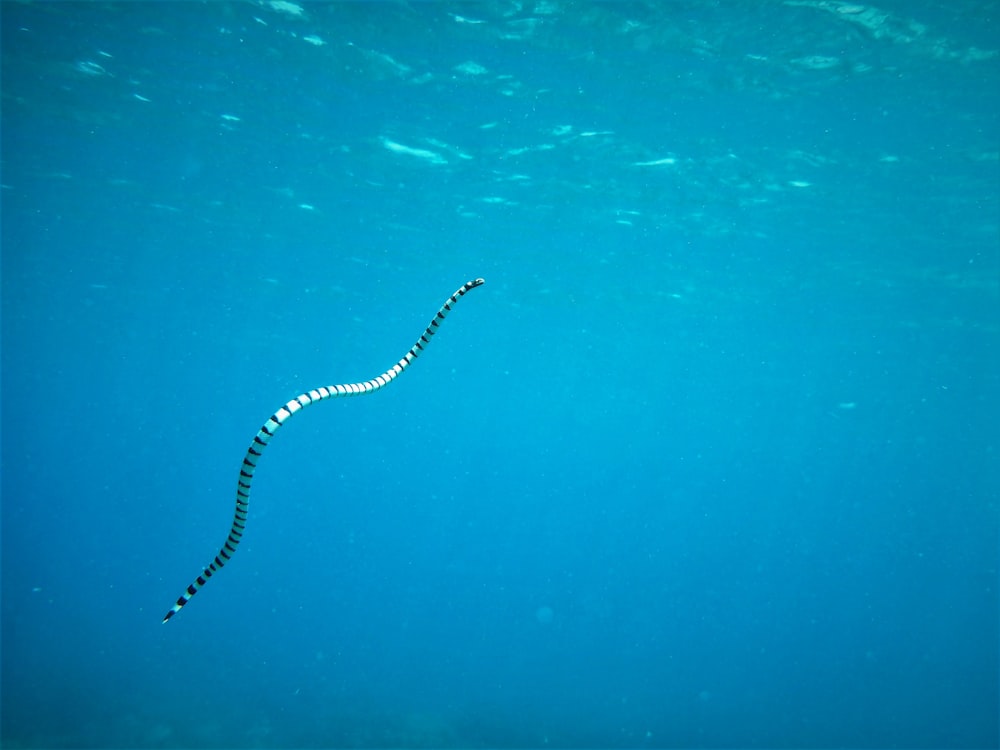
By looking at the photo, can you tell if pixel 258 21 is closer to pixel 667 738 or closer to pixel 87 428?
pixel 667 738

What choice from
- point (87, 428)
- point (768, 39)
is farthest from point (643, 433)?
point (87, 428)

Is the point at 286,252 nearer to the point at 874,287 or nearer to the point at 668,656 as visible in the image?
the point at 874,287

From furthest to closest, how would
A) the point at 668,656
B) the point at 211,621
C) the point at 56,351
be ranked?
the point at 56,351 < the point at 668,656 < the point at 211,621

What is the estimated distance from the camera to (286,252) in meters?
21.4

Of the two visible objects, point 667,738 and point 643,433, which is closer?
point 667,738

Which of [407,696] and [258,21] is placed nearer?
[258,21]

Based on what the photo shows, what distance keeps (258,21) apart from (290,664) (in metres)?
18.3

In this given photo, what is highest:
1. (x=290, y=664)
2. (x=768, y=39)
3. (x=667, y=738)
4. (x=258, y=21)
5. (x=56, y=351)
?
(x=768, y=39)

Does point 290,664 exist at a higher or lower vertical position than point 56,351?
higher

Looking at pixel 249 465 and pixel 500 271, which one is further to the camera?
pixel 500 271

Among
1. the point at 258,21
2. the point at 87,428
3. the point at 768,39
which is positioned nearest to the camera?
the point at 768,39

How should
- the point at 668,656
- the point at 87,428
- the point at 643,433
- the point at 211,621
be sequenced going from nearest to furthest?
the point at 211,621, the point at 668,656, the point at 643,433, the point at 87,428

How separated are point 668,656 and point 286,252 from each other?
26113 mm

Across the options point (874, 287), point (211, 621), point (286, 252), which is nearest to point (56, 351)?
point (211, 621)
